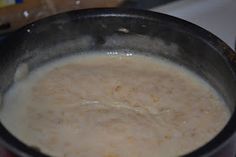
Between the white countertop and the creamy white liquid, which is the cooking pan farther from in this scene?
the white countertop

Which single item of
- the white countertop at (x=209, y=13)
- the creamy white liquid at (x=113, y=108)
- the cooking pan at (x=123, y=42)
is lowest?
the white countertop at (x=209, y=13)

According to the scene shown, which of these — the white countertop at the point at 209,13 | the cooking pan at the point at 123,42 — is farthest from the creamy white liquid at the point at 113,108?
the white countertop at the point at 209,13

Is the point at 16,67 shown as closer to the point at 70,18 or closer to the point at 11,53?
the point at 11,53

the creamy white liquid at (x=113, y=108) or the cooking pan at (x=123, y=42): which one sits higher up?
the cooking pan at (x=123, y=42)

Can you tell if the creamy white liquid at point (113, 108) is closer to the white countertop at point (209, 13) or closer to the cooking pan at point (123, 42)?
the cooking pan at point (123, 42)

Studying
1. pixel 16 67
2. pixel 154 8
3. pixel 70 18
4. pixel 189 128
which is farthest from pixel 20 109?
pixel 154 8

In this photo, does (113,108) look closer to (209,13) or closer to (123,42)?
(123,42)

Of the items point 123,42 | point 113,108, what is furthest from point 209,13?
point 113,108

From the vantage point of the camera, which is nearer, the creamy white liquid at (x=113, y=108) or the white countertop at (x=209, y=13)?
the creamy white liquid at (x=113, y=108)
